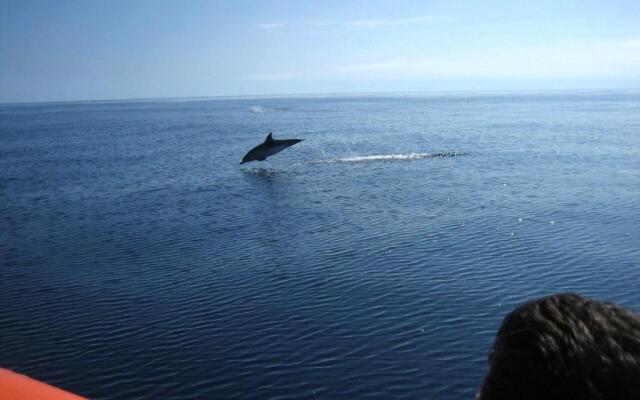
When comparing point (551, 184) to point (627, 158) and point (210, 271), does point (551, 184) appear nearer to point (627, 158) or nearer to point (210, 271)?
point (627, 158)

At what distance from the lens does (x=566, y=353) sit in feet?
6.51

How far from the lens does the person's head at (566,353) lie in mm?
1916

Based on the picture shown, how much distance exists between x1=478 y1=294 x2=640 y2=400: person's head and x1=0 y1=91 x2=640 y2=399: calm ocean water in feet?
46.1

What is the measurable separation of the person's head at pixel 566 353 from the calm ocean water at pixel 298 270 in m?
14.1

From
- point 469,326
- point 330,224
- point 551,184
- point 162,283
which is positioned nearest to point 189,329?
point 162,283

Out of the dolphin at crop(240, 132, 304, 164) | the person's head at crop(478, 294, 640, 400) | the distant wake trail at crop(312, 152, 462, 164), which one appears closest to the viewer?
the person's head at crop(478, 294, 640, 400)

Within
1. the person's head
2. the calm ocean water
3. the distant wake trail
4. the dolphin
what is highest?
the person's head

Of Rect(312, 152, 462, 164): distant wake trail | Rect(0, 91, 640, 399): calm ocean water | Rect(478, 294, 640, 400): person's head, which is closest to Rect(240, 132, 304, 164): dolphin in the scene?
Rect(0, 91, 640, 399): calm ocean water

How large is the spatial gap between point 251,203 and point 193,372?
77.3 ft

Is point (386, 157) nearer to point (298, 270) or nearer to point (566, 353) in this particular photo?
point (298, 270)

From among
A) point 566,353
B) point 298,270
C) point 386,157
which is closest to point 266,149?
point 386,157

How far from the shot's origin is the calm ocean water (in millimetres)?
16812

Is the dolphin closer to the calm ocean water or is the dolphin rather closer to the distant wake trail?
the calm ocean water

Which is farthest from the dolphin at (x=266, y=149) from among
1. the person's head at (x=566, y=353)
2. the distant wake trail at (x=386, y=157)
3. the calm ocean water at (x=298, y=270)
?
the person's head at (x=566, y=353)
